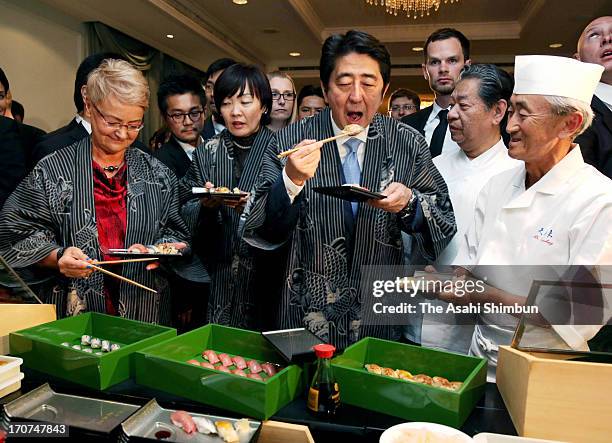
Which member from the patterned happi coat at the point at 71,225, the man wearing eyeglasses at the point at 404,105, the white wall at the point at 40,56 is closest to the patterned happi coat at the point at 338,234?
the patterned happi coat at the point at 71,225

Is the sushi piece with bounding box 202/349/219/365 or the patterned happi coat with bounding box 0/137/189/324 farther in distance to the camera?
the patterned happi coat with bounding box 0/137/189/324

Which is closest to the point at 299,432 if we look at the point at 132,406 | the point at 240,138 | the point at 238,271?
the point at 132,406

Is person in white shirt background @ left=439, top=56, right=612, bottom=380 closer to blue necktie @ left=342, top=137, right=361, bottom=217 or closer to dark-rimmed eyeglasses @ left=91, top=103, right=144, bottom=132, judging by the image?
blue necktie @ left=342, top=137, right=361, bottom=217

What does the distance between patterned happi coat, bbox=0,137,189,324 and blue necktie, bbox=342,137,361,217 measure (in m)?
0.78

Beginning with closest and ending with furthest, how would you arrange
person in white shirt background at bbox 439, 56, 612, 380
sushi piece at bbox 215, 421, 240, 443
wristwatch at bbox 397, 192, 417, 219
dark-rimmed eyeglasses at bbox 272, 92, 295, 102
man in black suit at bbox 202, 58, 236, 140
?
sushi piece at bbox 215, 421, 240, 443
person in white shirt background at bbox 439, 56, 612, 380
wristwatch at bbox 397, 192, 417, 219
man in black suit at bbox 202, 58, 236, 140
dark-rimmed eyeglasses at bbox 272, 92, 295, 102

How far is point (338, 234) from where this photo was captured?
1764mm

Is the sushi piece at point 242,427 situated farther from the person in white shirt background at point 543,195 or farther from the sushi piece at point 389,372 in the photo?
the person in white shirt background at point 543,195

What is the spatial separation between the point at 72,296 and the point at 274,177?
0.85 meters

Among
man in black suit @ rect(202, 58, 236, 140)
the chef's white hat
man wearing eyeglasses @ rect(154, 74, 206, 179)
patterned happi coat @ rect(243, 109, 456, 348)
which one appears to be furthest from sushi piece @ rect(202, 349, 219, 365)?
man wearing eyeglasses @ rect(154, 74, 206, 179)

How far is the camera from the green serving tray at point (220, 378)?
1.07 m

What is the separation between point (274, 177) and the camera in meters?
1.79

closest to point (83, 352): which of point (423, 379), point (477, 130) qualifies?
point (423, 379)

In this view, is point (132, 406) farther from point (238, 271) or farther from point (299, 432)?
point (238, 271)

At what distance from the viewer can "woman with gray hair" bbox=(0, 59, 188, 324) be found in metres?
1.81
